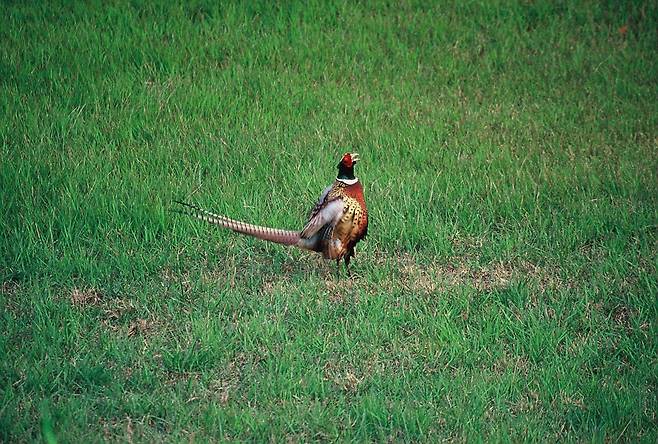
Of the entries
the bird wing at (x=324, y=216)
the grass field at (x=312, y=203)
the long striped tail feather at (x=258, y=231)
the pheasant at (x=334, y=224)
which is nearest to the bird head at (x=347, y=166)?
the pheasant at (x=334, y=224)

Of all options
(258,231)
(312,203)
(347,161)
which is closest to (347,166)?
(347,161)

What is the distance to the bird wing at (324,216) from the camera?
518cm

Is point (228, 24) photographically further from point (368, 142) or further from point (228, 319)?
point (228, 319)

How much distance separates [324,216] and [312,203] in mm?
926

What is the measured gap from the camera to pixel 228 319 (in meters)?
4.97

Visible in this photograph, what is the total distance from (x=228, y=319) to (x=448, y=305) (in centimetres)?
118

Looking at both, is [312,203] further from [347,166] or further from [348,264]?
[347,166]

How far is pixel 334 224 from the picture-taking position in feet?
17.0

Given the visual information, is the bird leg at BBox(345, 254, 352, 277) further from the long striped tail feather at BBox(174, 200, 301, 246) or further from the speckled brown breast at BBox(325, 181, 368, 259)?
the long striped tail feather at BBox(174, 200, 301, 246)

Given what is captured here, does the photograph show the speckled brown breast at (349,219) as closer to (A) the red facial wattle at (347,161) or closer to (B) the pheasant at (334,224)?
(B) the pheasant at (334,224)

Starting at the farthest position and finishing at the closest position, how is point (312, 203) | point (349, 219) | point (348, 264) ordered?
point (312, 203) → point (348, 264) → point (349, 219)

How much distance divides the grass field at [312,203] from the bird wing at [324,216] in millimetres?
289

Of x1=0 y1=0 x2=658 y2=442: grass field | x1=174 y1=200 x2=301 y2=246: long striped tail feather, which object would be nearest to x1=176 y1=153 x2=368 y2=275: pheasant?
x1=174 y1=200 x2=301 y2=246: long striped tail feather

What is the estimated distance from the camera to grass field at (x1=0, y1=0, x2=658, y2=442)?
4320mm
